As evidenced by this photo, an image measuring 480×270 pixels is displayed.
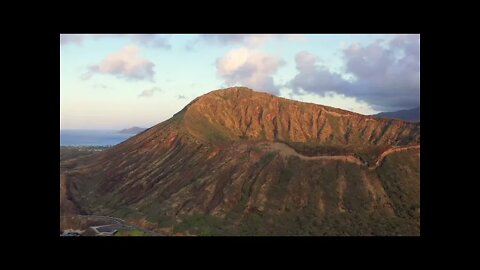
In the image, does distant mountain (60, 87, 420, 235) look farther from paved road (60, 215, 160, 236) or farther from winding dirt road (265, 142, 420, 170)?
paved road (60, 215, 160, 236)

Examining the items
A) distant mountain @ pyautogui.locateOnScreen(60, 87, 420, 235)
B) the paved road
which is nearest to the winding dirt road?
distant mountain @ pyautogui.locateOnScreen(60, 87, 420, 235)

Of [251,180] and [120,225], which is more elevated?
[251,180]

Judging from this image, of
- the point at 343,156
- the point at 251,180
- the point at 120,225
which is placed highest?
the point at 343,156

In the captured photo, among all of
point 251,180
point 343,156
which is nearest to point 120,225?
point 251,180

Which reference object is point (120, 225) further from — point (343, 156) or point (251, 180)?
point (343, 156)

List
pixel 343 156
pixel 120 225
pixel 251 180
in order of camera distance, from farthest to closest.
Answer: pixel 343 156, pixel 251 180, pixel 120 225

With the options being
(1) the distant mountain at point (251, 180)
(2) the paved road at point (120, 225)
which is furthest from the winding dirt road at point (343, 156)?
(2) the paved road at point (120, 225)

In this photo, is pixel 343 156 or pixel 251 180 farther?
pixel 343 156
